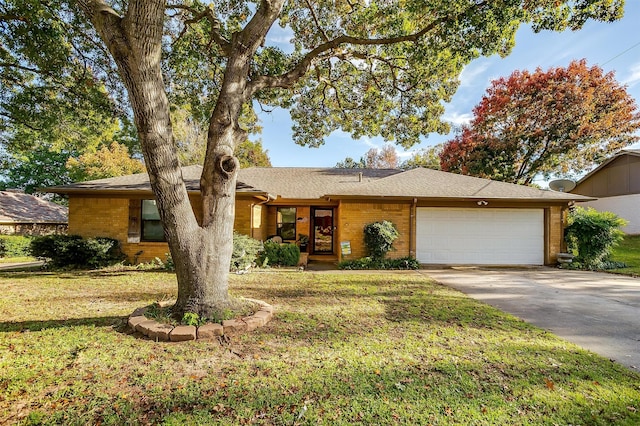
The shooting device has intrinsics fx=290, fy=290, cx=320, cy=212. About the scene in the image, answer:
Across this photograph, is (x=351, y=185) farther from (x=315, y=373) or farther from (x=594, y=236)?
(x=315, y=373)

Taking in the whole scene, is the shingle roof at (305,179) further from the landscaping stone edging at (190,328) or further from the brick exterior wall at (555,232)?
the landscaping stone edging at (190,328)

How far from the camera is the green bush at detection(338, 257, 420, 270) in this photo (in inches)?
395

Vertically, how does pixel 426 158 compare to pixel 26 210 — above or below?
above

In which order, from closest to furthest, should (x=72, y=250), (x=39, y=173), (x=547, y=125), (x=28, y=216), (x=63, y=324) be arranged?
(x=63, y=324) < (x=72, y=250) < (x=547, y=125) < (x=28, y=216) < (x=39, y=173)

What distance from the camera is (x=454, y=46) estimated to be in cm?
610

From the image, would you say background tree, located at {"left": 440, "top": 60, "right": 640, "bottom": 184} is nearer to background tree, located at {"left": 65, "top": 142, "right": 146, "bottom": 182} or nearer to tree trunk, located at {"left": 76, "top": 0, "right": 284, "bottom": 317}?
tree trunk, located at {"left": 76, "top": 0, "right": 284, "bottom": 317}

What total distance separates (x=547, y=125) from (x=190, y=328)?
22.8 m

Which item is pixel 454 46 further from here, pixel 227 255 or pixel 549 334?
pixel 227 255

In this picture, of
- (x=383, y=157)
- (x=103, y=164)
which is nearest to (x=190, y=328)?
(x=103, y=164)

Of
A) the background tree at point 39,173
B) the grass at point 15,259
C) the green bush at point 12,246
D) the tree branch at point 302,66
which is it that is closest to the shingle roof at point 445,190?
the tree branch at point 302,66

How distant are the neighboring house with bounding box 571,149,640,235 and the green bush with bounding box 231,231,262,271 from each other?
19.4m

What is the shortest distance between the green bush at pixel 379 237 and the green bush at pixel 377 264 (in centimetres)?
23

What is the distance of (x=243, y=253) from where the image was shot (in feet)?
29.2

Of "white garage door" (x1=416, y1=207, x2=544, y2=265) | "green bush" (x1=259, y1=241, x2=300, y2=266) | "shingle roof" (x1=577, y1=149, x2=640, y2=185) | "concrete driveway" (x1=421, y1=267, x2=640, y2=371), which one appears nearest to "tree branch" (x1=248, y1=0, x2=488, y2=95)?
"concrete driveway" (x1=421, y1=267, x2=640, y2=371)
